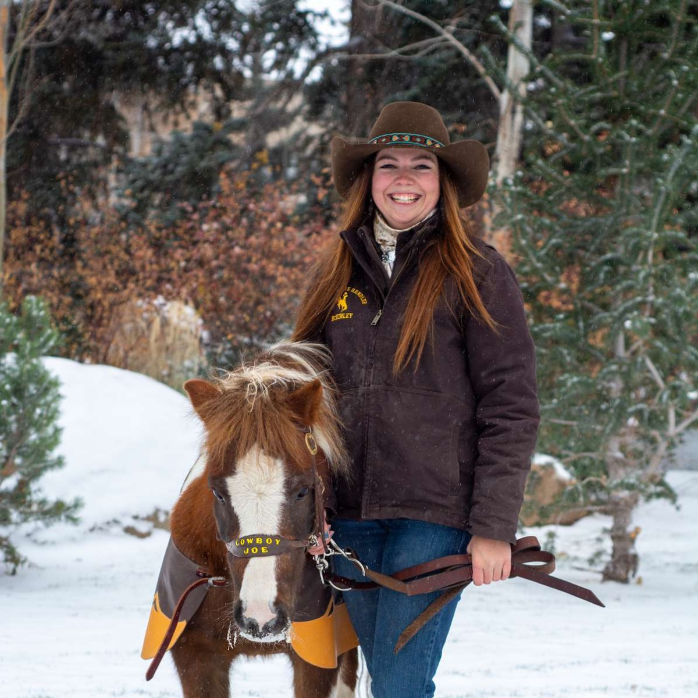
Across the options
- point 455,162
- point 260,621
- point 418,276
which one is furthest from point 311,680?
point 455,162

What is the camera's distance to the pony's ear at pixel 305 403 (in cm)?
222

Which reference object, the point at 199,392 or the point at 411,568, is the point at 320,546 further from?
the point at 199,392

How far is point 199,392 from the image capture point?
90.0 inches

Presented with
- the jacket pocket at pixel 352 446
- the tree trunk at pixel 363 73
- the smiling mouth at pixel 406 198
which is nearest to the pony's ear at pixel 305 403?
the jacket pocket at pixel 352 446

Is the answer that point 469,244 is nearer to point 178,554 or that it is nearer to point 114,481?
point 178,554

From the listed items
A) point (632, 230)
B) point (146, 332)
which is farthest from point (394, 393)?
point (146, 332)

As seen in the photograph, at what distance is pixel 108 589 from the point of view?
646 centimetres

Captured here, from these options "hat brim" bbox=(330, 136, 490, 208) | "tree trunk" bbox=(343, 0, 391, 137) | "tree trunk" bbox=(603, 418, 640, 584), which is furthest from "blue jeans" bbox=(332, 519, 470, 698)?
"tree trunk" bbox=(343, 0, 391, 137)

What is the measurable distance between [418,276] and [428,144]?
40 centimetres

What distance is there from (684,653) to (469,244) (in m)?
3.62

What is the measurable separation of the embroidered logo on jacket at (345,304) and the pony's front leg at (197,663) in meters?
1.01

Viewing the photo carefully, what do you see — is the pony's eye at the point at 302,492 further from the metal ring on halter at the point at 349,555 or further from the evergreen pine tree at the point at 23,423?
the evergreen pine tree at the point at 23,423

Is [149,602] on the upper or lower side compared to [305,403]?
lower

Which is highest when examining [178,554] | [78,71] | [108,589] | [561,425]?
[78,71]
